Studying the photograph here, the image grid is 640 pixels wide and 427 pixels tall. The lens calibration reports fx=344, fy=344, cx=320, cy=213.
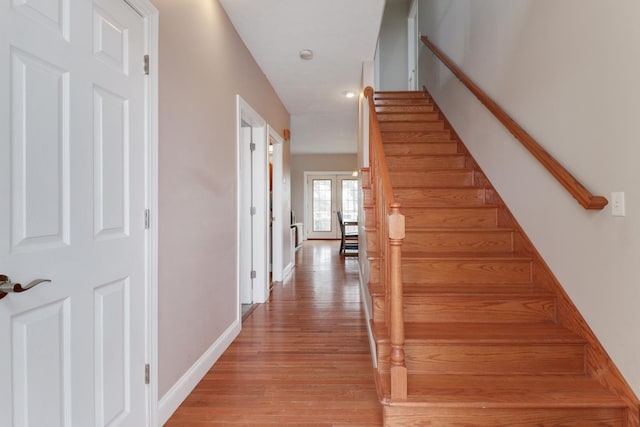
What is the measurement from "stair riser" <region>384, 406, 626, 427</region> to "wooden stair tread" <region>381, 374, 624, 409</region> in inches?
1.3

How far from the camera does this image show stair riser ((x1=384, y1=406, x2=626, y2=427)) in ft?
5.08

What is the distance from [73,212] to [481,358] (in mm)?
1986

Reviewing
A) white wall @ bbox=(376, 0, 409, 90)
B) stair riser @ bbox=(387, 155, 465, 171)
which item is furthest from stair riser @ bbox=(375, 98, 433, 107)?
white wall @ bbox=(376, 0, 409, 90)

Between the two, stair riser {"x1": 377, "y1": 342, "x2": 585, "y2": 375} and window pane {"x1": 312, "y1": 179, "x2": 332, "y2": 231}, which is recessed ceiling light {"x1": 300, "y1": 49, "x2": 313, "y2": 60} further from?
window pane {"x1": 312, "y1": 179, "x2": 332, "y2": 231}

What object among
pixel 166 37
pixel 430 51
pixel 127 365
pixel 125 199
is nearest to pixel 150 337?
pixel 127 365

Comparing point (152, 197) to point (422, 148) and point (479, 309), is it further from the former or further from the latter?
point (422, 148)

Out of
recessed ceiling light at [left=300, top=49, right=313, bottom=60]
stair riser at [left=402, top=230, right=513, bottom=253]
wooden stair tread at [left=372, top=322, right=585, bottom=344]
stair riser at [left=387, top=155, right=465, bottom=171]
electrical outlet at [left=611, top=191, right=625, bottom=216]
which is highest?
recessed ceiling light at [left=300, top=49, right=313, bottom=60]

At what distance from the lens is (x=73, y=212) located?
120 centimetres

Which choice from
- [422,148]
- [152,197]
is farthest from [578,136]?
[152,197]

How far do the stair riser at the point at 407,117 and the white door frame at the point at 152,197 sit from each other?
2.90 m

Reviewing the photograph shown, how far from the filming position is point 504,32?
2.65m

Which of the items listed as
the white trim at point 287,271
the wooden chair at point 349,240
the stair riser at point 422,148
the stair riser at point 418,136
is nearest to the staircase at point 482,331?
the stair riser at point 422,148

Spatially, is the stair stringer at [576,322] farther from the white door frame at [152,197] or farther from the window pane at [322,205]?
the window pane at [322,205]

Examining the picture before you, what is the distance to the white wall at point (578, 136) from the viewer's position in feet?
4.90
